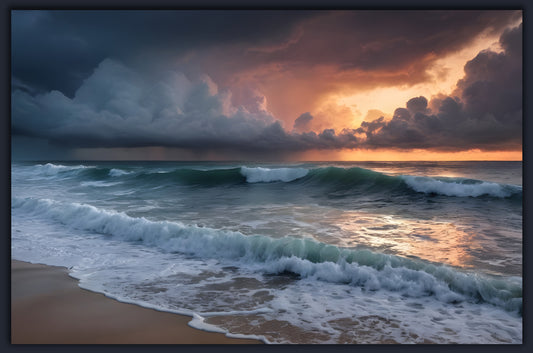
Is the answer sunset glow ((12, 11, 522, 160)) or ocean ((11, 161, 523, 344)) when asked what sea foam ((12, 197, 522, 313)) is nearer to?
ocean ((11, 161, 523, 344))

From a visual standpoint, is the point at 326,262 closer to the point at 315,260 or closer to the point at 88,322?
the point at 315,260

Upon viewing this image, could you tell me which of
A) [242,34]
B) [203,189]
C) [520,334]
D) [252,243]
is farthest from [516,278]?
[203,189]

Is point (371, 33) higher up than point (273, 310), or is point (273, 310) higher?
point (371, 33)

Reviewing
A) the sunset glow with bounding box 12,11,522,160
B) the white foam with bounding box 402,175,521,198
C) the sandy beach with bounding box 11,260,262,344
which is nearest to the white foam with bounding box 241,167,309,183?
the white foam with bounding box 402,175,521,198

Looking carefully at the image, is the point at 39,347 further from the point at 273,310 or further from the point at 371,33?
the point at 371,33

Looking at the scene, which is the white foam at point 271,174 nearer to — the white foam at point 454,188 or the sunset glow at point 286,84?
the white foam at point 454,188

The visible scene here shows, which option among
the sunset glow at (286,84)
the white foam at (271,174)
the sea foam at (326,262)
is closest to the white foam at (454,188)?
the sunset glow at (286,84)
